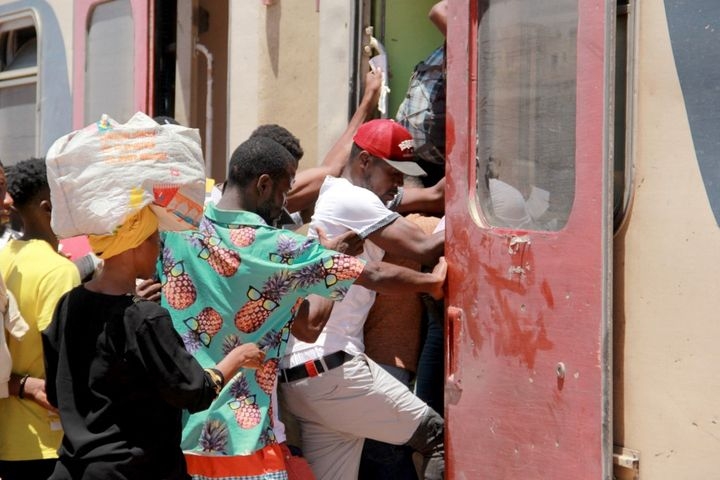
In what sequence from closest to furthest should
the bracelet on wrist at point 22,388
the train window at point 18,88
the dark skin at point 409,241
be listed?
the bracelet on wrist at point 22,388, the dark skin at point 409,241, the train window at point 18,88

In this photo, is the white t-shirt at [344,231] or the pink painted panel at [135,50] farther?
the pink painted panel at [135,50]

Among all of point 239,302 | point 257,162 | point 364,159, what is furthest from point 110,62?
point 239,302

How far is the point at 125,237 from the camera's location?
2781 mm

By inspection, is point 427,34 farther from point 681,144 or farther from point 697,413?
point 697,413

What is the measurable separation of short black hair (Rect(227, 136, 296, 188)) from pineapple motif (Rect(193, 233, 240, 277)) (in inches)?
9.1

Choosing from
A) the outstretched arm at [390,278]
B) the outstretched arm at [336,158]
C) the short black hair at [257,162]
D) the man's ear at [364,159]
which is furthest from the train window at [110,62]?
the outstretched arm at [390,278]

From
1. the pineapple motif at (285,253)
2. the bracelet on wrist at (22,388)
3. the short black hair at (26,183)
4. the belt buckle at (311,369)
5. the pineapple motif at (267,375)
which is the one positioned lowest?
the bracelet on wrist at (22,388)

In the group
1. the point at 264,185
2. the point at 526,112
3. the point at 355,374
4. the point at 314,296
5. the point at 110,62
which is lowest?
the point at 355,374

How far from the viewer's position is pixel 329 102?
4316 mm

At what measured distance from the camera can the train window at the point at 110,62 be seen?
17.2ft

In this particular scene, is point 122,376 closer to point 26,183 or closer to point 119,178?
point 119,178

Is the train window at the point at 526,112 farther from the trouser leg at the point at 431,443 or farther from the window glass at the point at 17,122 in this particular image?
the window glass at the point at 17,122

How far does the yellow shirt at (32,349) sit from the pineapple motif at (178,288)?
403 mm

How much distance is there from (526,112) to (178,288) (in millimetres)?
1109
